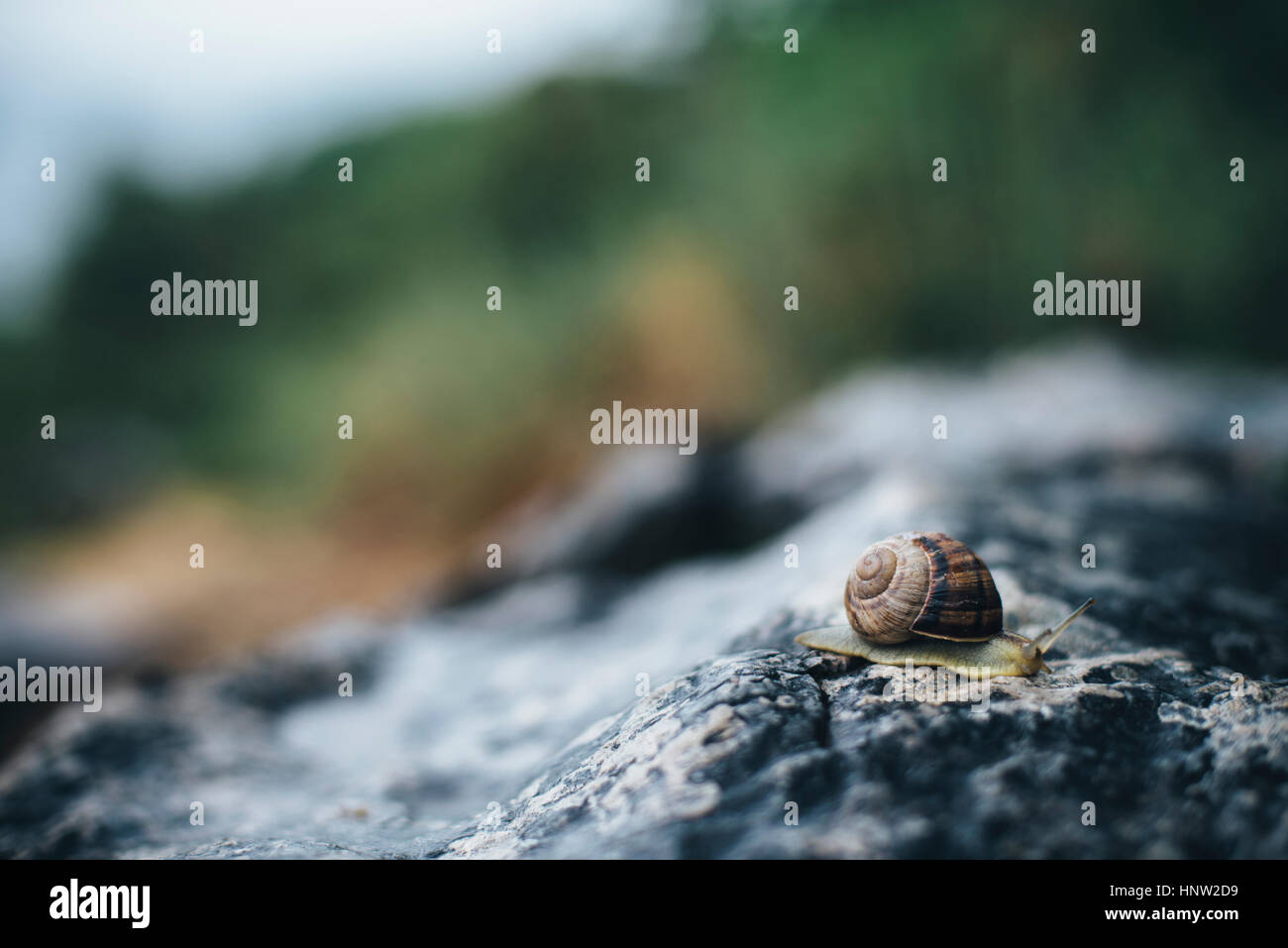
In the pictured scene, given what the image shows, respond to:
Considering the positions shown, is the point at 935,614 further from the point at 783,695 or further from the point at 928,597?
the point at 783,695

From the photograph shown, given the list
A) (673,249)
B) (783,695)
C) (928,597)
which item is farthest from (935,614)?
(673,249)

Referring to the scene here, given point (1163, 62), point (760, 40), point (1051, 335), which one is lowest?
point (1051, 335)

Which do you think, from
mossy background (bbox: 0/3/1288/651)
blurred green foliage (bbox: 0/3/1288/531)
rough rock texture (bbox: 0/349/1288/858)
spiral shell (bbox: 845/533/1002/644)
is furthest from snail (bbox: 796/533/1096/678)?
blurred green foliage (bbox: 0/3/1288/531)

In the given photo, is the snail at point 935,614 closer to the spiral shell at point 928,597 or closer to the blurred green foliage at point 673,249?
the spiral shell at point 928,597

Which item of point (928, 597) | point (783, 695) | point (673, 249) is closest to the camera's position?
point (783, 695)

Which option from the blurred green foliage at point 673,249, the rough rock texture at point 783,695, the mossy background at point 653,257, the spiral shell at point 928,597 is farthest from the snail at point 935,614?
the blurred green foliage at point 673,249
